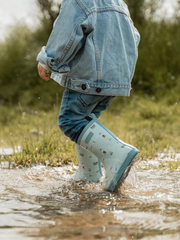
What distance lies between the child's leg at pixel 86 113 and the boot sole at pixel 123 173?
28cm

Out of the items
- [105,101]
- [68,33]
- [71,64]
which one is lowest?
[105,101]

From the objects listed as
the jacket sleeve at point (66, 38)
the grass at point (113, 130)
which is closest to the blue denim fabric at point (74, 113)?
the jacket sleeve at point (66, 38)

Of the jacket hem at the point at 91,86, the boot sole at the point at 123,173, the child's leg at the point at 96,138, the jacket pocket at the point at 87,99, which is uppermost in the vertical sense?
the jacket hem at the point at 91,86

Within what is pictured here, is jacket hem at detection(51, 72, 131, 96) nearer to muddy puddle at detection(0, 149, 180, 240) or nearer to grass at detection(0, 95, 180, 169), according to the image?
muddy puddle at detection(0, 149, 180, 240)

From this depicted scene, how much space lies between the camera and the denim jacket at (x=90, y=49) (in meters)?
2.05

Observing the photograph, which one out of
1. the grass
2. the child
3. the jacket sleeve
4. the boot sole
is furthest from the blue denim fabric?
the grass

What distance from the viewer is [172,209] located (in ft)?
5.84

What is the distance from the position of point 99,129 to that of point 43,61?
1.73ft

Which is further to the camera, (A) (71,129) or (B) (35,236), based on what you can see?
(A) (71,129)

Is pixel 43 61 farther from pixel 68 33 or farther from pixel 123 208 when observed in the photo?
pixel 123 208

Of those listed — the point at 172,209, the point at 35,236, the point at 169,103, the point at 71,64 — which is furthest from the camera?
the point at 169,103

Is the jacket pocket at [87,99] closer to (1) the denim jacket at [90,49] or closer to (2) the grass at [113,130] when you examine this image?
(1) the denim jacket at [90,49]

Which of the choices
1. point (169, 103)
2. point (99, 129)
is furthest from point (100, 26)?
point (169, 103)

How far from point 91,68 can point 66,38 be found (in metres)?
0.23
